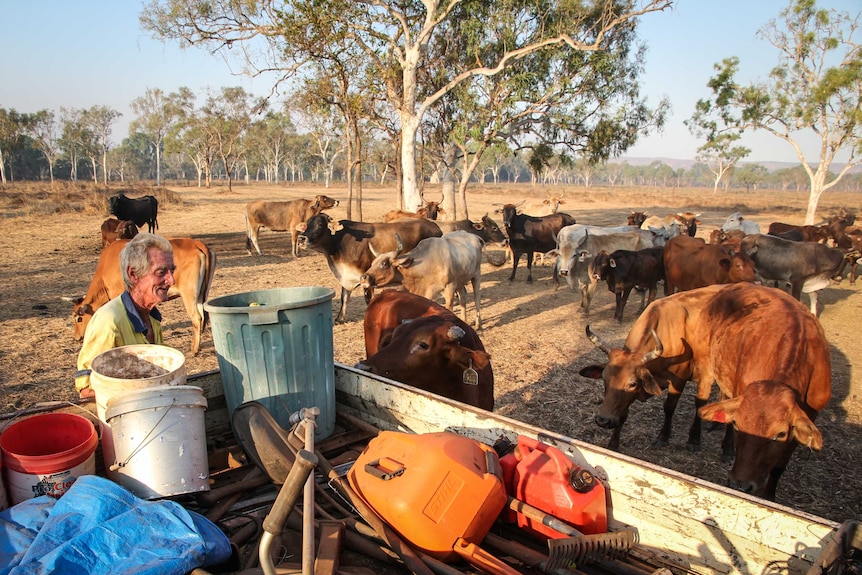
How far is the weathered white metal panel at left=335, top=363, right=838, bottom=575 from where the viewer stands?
2.20 m

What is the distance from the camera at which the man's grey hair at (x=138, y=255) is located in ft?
10.9

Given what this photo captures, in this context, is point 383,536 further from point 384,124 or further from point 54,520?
point 384,124

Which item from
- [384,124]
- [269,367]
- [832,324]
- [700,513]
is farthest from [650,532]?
[384,124]

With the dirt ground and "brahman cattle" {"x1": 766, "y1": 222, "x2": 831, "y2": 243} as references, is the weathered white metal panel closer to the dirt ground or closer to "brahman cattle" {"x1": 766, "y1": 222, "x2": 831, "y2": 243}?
the dirt ground

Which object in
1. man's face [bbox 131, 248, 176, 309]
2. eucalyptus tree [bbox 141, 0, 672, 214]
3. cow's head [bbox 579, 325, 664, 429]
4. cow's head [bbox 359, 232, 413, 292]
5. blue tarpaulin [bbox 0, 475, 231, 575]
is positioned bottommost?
cow's head [bbox 579, 325, 664, 429]

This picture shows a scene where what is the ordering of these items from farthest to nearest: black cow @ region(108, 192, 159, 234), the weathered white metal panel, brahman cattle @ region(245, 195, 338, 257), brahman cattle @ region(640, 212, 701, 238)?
brahman cattle @ region(245, 195, 338, 257)
brahman cattle @ region(640, 212, 701, 238)
black cow @ region(108, 192, 159, 234)
the weathered white metal panel

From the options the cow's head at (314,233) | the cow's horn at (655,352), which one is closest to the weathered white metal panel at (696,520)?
the cow's horn at (655,352)

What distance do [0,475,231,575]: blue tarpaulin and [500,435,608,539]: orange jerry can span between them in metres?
1.35

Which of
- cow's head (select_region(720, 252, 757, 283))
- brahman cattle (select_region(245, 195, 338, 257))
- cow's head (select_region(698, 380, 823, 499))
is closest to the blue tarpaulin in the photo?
cow's head (select_region(698, 380, 823, 499))

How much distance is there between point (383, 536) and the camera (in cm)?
237

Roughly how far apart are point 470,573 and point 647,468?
934 mm

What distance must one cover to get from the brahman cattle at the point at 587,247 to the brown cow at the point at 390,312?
5.80 metres

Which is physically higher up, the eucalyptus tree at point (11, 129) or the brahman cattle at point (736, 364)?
the eucalyptus tree at point (11, 129)

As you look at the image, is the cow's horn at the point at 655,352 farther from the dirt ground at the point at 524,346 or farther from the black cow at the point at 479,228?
the black cow at the point at 479,228
